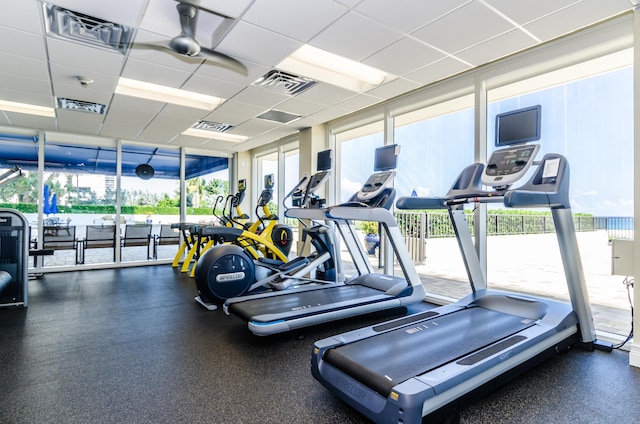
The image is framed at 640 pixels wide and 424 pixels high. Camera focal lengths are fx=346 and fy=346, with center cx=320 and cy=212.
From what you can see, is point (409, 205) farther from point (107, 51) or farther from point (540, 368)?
point (107, 51)

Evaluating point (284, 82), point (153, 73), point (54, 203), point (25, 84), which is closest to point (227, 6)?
point (284, 82)

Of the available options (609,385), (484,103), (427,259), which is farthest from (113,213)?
(609,385)

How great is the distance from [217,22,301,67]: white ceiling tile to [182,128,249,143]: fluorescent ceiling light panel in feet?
11.6

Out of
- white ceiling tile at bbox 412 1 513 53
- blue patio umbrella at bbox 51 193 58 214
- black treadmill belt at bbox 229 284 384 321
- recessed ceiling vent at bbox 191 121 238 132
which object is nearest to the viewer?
white ceiling tile at bbox 412 1 513 53

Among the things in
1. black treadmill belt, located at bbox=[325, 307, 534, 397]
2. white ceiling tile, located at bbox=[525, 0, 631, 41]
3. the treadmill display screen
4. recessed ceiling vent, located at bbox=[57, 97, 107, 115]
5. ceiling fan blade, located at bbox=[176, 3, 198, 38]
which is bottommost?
black treadmill belt, located at bbox=[325, 307, 534, 397]

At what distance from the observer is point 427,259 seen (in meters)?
6.36

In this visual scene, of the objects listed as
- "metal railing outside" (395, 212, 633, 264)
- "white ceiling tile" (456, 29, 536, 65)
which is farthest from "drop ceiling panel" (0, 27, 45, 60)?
"metal railing outside" (395, 212, 633, 264)

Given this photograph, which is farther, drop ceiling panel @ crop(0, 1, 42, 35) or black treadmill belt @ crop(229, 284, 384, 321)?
black treadmill belt @ crop(229, 284, 384, 321)

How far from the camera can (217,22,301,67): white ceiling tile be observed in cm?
301

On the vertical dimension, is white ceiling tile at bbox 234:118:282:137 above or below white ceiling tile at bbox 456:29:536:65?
below

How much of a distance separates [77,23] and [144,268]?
16.6 feet

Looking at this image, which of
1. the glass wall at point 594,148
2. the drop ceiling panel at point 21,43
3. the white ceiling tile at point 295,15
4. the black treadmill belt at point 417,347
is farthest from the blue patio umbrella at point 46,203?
the glass wall at point 594,148

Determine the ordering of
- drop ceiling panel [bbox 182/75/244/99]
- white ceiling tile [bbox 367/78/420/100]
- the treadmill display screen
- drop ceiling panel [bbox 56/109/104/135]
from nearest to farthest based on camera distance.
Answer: the treadmill display screen, drop ceiling panel [bbox 182/75/244/99], white ceiling tile [bbox 367/78/420/100], drop ceiling panel [bbox 56/109/104/135]

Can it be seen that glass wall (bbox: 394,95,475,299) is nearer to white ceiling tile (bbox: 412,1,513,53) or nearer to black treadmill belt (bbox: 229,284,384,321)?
white ceiling tile (bbox: 412,1,513,53)
